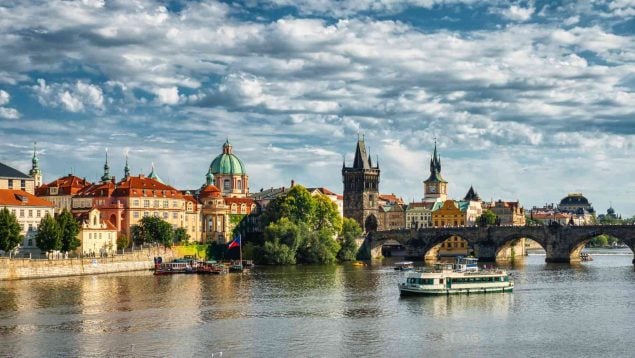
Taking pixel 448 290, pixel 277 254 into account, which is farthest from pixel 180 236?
pixel 448 290

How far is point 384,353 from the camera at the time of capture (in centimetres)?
6103

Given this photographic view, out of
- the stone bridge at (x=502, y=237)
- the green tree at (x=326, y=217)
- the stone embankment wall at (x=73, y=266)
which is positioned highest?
the green tree at (x=326, y=217)

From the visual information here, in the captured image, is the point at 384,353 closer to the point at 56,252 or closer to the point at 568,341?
the point at 568,341

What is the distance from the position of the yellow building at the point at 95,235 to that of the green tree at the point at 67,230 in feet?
23.7

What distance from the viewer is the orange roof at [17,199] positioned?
132125 mm

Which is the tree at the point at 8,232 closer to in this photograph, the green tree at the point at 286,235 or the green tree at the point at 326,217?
the green tree at the point at 286,235

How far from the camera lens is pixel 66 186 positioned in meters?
172

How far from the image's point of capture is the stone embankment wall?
4373 inches

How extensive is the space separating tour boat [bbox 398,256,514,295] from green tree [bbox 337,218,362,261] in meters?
68.3

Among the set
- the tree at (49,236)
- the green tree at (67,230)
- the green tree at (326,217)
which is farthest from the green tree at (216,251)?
the tree at (49,236)

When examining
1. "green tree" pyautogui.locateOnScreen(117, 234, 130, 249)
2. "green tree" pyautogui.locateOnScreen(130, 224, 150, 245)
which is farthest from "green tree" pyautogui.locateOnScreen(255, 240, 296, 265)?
"green tree" pyautogui.locateOnScreen(117, 234, 130, 249)

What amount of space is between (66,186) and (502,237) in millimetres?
79977

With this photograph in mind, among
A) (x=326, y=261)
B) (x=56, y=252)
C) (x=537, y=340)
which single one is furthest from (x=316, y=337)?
(x=326, y=261)

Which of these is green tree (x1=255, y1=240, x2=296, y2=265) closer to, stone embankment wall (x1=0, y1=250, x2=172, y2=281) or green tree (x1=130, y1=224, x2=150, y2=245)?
stone embankment wall (x1=0, y1=250, x2=172, y2=281)
